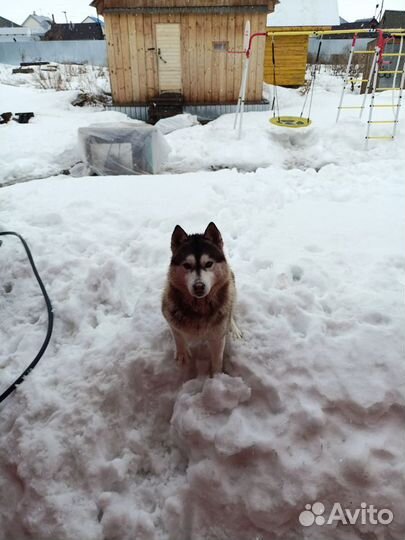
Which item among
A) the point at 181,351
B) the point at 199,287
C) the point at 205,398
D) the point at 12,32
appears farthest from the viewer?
the point at 12,32

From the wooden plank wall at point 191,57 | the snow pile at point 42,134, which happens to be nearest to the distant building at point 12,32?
the snow pile at point 42,134

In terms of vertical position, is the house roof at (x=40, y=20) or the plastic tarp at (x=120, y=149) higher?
the house roof at (x=40, y=20)

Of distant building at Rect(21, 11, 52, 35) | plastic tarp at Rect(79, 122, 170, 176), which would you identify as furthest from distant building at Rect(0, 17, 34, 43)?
plastic tarp at Rect(79, 122, 170, 176)

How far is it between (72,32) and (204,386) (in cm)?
5436

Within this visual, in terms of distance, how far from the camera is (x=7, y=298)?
3.48 metres

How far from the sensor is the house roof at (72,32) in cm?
4288

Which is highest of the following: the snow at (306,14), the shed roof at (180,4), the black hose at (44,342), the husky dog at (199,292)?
the snow at (306,14)

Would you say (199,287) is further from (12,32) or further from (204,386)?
(12,32)

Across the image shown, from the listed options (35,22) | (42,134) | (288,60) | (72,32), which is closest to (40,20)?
(35,22)

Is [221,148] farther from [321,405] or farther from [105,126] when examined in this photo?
[321,405]

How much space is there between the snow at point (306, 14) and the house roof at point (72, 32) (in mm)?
29784

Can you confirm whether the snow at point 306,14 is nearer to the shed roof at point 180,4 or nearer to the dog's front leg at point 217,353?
the shed roof at point 180,4

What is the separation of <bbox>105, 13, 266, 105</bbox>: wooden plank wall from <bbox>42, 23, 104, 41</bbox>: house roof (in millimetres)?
35587

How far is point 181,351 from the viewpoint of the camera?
2.67 metres
